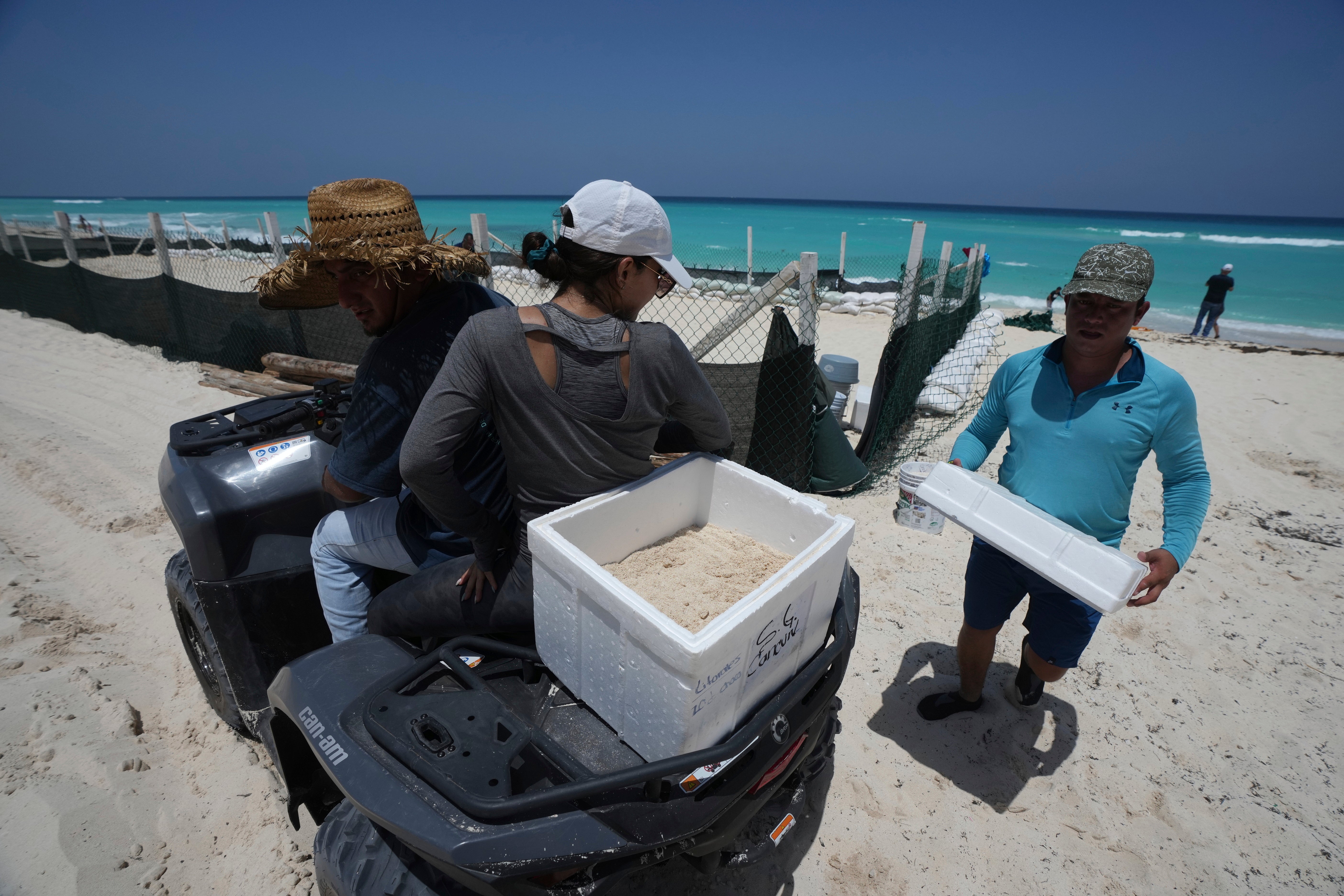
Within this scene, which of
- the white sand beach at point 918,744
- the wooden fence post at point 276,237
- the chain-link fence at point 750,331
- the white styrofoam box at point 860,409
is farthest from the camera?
the wooden fence post at point 276,237

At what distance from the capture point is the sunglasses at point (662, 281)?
1482 millimetres

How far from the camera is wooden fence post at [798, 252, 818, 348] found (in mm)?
4160

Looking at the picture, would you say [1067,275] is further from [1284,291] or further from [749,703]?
[749,703]

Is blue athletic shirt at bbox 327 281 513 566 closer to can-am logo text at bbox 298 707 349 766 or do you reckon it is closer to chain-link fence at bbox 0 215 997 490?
chain-link fence at bbox 0 215 997 490

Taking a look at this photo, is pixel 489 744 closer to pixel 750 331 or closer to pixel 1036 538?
pixel 1036 538

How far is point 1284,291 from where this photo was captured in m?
26.8

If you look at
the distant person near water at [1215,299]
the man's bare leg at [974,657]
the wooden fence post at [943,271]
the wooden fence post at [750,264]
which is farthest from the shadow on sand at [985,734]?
the wooden fence post at [750,264]

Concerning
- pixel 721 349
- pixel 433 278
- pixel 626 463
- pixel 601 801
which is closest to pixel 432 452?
pixel 626 463

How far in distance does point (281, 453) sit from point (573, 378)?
1.54 meters

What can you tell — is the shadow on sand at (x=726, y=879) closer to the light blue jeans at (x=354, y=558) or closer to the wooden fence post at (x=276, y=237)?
the light blue jeans at (x=354, y=558)

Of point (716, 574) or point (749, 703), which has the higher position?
→ point (716, 574)

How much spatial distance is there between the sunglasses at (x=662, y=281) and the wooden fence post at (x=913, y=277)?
412 cm

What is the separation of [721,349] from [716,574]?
7931 millimetres

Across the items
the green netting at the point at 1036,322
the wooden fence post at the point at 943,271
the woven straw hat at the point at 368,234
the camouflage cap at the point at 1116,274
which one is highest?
the woven straw hat at the point at 368,234
